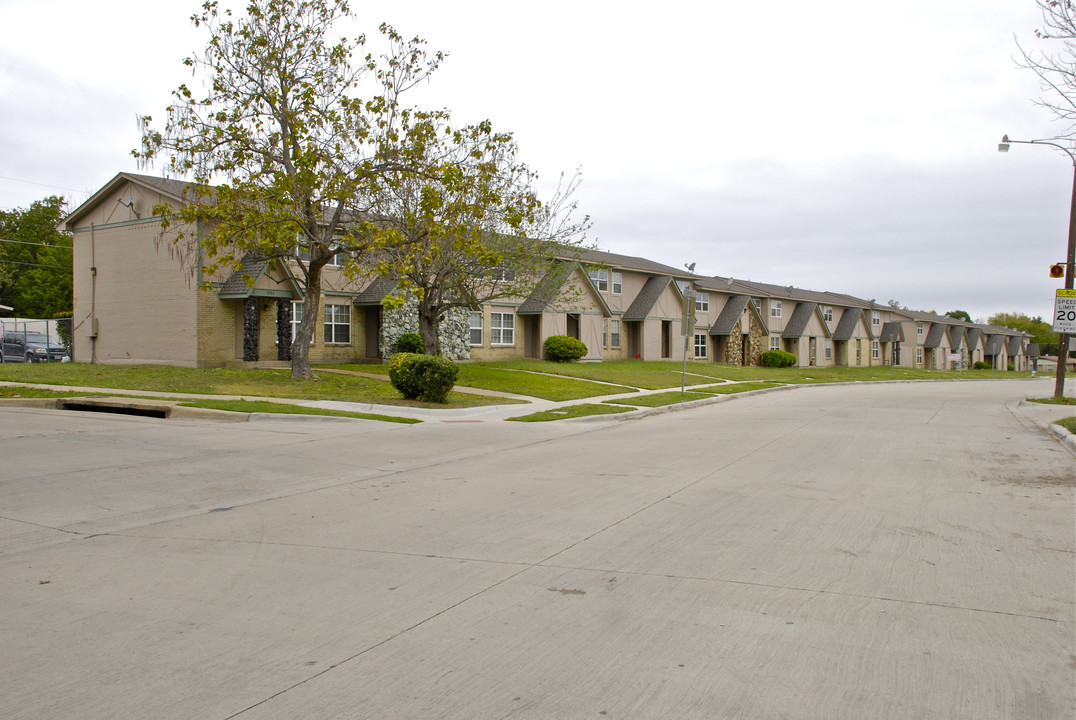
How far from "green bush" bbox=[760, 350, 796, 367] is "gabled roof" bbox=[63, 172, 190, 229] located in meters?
37.8

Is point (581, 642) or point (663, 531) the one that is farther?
point (663, 531)

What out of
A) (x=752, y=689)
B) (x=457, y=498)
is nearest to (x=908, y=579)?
(x=752, y=689)

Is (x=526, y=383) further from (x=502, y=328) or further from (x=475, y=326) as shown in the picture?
(x=502, y=328)

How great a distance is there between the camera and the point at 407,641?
4699mm

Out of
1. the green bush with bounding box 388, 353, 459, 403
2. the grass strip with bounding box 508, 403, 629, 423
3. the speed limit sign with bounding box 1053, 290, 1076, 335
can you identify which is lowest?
the grass strip with bounding box 508, 403, 629, 423

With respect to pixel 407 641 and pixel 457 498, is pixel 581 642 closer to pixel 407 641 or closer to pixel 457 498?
pixel 407 641

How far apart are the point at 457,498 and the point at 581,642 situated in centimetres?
452

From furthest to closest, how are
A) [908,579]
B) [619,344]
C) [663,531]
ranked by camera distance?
[619,344] < [663,531] < [908,579]

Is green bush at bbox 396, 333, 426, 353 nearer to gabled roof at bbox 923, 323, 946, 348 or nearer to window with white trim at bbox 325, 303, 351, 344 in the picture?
window with white trim at bbox 325, 303, 351, 344

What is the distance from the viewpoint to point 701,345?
54.4 meters

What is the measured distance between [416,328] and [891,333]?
189ft

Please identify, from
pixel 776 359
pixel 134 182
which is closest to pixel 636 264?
pixel 776 359

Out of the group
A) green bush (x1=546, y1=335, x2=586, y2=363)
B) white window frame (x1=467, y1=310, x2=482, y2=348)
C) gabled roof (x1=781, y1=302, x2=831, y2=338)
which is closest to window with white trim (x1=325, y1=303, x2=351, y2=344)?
white window frame (x1=467, y1=310, x2=482, y2=348)

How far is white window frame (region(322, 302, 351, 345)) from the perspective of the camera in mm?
33250
